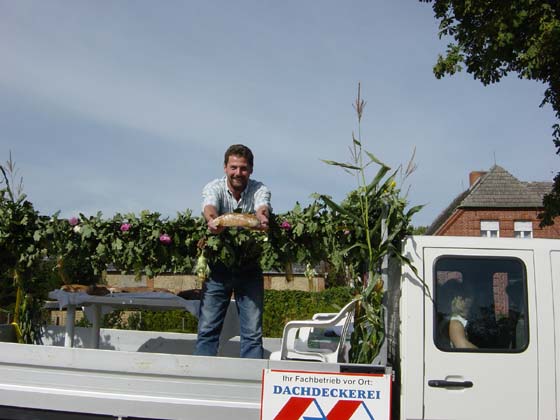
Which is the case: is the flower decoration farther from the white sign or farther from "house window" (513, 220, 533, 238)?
"house window" (513, 220, 533, 238)

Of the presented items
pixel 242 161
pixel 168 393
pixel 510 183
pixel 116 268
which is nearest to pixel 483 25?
pixel 242 161

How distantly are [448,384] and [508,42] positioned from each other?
24.4 ft

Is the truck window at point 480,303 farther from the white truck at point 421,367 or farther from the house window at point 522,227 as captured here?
the house window at point 522,227

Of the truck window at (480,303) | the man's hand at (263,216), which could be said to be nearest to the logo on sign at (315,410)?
the truck window at (480,303)

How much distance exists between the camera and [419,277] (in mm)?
3287

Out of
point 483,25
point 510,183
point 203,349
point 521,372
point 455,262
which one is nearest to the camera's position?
point 521,372

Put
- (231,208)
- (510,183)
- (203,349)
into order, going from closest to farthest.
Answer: (203,349), (231,208), (510,183)

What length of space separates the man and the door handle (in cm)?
Answer: 119

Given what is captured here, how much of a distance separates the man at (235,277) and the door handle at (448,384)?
1190 mm

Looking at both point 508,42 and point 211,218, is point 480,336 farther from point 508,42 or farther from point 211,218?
point 508,42

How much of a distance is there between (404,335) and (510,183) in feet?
92.4

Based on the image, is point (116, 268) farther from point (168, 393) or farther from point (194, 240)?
point (168, 393)

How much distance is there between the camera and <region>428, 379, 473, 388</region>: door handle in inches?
122

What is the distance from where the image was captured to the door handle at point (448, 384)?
3111 millimetres
